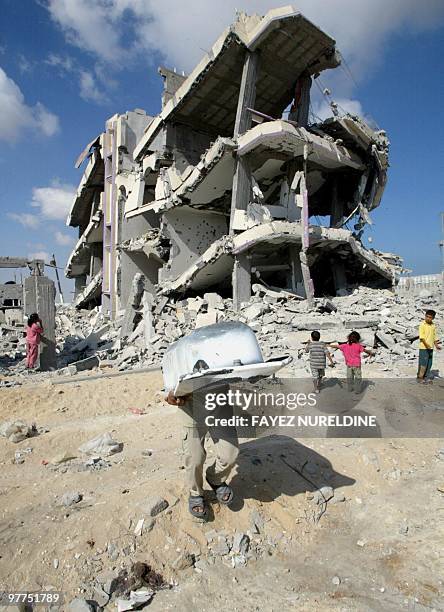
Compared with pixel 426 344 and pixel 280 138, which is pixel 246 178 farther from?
pixel 426 344

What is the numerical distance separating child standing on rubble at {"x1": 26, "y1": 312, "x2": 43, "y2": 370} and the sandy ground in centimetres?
618

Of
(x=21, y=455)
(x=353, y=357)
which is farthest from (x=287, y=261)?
(x=21, y=455)

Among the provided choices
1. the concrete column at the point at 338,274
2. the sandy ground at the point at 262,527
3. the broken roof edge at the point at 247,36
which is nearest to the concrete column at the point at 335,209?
the concrete column at the point at 338,274

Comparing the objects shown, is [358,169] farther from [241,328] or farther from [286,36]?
[241,328]

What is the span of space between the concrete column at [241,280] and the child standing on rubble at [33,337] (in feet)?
21.6

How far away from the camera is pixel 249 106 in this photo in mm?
14945

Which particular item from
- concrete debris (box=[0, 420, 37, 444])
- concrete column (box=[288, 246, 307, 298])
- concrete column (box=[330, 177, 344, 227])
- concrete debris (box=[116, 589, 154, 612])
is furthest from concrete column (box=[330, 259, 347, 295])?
concrete debris (box=[116, 589, 154, 612])

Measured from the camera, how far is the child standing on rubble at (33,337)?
10562 mm

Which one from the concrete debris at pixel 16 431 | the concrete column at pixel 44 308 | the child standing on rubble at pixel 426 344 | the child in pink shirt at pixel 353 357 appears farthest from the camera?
the concrete column at pixel 44 308

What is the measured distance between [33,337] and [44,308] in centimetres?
97

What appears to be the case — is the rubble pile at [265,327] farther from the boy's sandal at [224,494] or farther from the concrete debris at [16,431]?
the boy's sandal at [224,494]

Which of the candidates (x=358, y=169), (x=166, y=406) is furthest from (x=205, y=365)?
(x=358, y=169)

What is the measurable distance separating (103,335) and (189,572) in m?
14.6

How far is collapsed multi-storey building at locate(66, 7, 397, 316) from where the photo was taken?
564 inches
